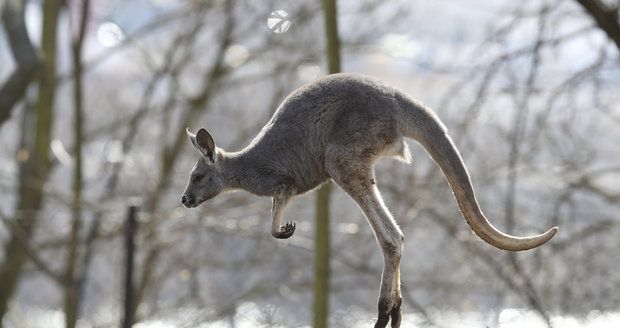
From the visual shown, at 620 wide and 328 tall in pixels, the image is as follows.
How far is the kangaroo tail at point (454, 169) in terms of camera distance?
1618mm

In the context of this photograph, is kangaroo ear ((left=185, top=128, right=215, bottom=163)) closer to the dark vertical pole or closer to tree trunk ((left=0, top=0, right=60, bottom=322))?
the dark vertical pole

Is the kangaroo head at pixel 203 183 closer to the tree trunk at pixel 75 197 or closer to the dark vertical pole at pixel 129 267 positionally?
the dark vertical pole at pixel 129 267

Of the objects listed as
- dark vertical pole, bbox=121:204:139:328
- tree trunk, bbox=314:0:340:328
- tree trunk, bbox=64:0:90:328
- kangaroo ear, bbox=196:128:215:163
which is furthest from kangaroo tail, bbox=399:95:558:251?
tree trunk, bbox=64:0:90:328

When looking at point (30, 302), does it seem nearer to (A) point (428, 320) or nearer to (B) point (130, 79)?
(B) point (130, 79)

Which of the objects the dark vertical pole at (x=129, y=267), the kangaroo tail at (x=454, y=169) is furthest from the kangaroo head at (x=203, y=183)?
the dark vertical pole at (x=129, y=267)

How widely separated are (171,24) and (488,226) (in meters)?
7.27

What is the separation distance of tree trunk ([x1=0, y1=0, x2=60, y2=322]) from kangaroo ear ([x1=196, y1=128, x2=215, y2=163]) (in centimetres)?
447

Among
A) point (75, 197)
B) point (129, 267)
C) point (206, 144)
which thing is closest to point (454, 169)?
point (206, 144)

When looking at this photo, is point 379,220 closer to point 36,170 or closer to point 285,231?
point 285,231

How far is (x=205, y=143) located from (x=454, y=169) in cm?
46

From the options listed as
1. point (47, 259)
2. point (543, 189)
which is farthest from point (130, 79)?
point (543, 189)

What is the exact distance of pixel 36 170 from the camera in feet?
21.8

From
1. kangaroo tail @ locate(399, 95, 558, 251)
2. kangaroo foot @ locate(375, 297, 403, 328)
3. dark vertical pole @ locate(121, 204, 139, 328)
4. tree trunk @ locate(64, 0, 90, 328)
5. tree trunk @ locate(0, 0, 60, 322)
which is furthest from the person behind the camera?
tree trunk @ locate(0, 0, 60, 322)

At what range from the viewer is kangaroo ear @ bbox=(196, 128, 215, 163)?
162 centimetres
